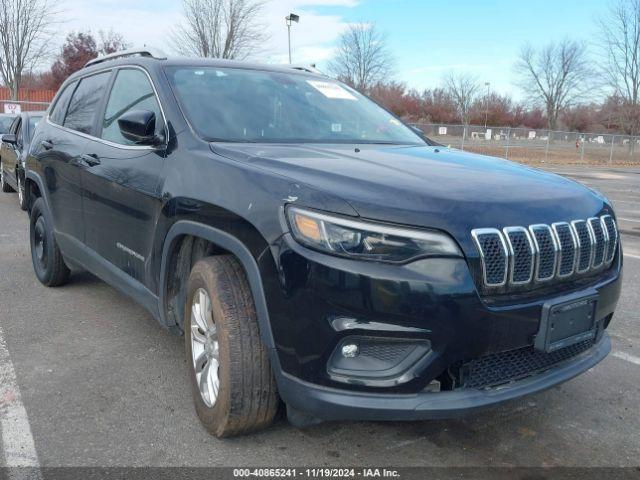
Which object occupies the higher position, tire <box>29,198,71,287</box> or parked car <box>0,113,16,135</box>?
parked car <box>0,113,16,135</box>

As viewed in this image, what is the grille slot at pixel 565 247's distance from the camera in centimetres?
245

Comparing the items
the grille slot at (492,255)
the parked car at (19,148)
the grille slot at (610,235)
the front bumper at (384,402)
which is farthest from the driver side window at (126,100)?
the parked car at (19,148)

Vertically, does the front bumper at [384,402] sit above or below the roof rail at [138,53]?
below

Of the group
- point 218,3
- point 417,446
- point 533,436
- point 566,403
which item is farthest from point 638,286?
point 218,3

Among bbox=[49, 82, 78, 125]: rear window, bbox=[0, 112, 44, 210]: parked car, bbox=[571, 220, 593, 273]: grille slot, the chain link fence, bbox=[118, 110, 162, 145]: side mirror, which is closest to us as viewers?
bbox=[571, 220, 593, 273]: grille slot

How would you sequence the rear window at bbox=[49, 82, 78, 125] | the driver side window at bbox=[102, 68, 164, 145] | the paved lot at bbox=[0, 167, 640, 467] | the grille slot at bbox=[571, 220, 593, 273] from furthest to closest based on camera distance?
1. the rear window at bbox=[49, 82, 78, 125]
2. the driver side window at bbox=[102, 68, 164, 145]
3. the paved lot at bbox=[0, 167, 640, 467]
4. the grille slot at bbox=[571, 220, 593, 273]

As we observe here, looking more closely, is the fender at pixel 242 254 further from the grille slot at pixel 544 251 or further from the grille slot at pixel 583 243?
the grille slot at pixel 583 243

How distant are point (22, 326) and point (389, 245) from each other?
10.6ft

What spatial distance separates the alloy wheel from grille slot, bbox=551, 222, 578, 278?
59.6 inches

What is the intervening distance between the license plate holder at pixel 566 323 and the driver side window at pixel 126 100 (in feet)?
7.12

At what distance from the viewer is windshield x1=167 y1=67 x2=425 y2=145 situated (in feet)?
10.6

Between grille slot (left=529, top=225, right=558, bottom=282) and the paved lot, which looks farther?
the paved lot

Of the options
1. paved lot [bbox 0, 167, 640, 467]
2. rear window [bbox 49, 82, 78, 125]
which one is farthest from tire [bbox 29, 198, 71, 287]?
paved lot [bbox 0, 167, 640, 467]

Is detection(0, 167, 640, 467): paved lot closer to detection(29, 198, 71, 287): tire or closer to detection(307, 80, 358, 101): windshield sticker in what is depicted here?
detection(29, 198, 71, 287): tire
